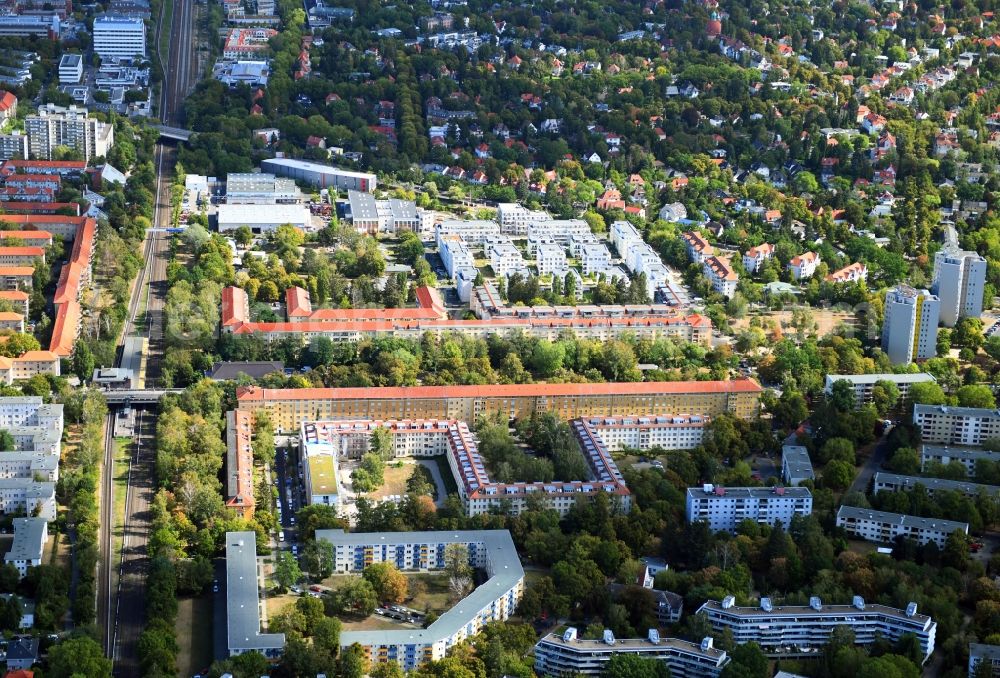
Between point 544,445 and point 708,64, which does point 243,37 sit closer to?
point 708,64

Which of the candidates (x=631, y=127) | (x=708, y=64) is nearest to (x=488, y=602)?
(x=631, y=127)

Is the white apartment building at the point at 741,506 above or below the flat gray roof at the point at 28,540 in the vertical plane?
above

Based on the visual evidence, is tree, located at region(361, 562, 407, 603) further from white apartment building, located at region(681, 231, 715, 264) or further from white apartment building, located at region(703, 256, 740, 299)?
white apartment building, located at region(681, 231, 715, 264)

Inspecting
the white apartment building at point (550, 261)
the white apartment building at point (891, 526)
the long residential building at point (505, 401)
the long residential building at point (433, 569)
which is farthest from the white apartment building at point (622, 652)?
the white apartment building at point (550, 261)

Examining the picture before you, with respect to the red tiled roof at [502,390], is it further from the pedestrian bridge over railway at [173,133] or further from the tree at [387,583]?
the pedestrian bridge over railway at [173,133]

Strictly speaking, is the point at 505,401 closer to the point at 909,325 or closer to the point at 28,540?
the point at 909,325
